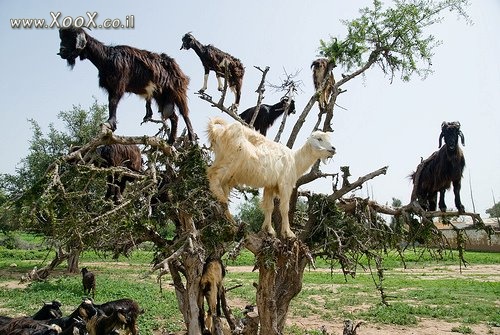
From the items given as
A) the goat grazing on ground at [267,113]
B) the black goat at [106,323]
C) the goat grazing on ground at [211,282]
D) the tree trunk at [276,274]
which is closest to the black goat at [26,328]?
the black goat at [106,323]

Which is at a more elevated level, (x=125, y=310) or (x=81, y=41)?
(x=81, y=41)

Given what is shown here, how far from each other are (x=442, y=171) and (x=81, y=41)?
20.5 feet

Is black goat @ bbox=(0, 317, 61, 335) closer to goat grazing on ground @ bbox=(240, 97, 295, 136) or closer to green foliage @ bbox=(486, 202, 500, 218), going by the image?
goat grazing on ground @ bbox=(240, 97, 295, 136)

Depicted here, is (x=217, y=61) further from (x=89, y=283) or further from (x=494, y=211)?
(x=494, y=211)

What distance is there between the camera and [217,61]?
8531mm

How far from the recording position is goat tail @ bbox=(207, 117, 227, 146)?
554 cm

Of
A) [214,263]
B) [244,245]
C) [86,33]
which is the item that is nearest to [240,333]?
[214,263]

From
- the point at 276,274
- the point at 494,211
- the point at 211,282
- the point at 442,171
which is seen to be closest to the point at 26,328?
the point at 211,282

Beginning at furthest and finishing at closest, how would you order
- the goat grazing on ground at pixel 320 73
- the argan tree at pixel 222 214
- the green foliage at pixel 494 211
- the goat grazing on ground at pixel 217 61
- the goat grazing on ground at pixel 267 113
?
the green foliage at pixel 494 211 < the goat grazing on ground at pixel 267 113 < the goat grazing on ground at pixel 217 61 < the goat grazing on ground at pixel 320 73 < the argan tree at pixel 222 214

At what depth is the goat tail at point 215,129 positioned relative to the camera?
5543mm

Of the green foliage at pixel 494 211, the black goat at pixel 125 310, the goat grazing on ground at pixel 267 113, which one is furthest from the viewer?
the green foliage at pixel 494 211

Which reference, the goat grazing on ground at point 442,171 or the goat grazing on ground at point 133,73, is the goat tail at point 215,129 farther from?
the goat grazing on ground at point 442,171

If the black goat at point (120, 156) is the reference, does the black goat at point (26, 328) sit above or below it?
below

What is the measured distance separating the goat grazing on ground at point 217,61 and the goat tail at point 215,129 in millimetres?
2924
